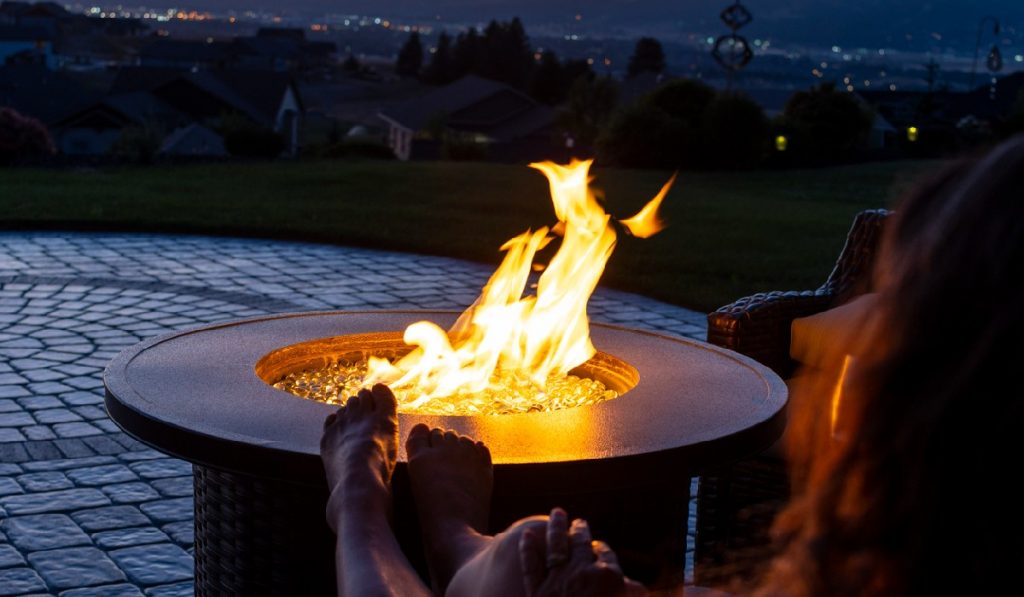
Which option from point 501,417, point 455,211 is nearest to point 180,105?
point 455,211

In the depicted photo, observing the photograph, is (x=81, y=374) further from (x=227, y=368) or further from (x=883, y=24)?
(x=883, y=24)

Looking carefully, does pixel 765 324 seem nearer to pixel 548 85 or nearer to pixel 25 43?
pixel 548 85

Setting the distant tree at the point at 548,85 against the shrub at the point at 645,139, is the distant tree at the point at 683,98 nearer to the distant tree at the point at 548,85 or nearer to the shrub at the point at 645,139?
the shrub at the point at 645,139

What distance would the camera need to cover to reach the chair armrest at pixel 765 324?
3.53 metres

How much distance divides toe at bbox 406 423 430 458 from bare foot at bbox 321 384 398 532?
0.10 ft

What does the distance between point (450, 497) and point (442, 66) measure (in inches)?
3674

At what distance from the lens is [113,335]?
20.6ft

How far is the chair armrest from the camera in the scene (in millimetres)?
3525

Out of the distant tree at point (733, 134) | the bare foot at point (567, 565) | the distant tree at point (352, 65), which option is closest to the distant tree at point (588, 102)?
the distant tree at point (733, 134)

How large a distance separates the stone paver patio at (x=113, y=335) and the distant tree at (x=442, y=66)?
8417cm

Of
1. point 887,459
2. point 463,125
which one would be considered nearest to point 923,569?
point 887,459

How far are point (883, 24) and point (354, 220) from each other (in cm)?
15554

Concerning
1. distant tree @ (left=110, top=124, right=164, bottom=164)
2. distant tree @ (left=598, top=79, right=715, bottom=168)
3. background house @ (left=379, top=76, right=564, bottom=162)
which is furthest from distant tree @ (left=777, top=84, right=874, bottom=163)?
background house @ (left=379, top=76, right=564, bottom=162)

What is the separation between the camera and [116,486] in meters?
4.10
